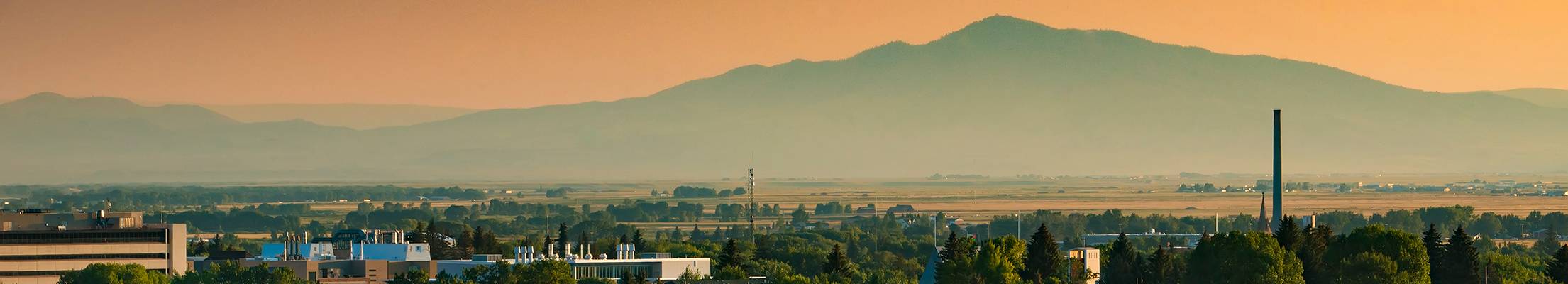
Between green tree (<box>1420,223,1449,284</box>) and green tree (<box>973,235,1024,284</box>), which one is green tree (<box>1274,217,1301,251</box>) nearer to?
green tree (<box>1420,223,1449,284</box>)

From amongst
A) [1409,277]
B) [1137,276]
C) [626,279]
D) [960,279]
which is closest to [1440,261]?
[1409,277]

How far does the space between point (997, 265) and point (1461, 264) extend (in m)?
30.8

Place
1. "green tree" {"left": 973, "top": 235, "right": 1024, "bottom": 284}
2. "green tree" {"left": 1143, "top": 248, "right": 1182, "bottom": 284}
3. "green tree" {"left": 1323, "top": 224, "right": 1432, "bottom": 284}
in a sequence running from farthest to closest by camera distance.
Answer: "green tree" {"left": 973, "top": 235, "right": 1024, "bottom": 284}
"green tree" {"left": 1143, "top": 248, "right": 1182, "bottom": 284}
"green tree" {"left": 1323, "top": 224, "right": 1432, "bottom": 284}

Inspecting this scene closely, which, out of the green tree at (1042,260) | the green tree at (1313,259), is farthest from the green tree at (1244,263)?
the green tree at (1042,260)

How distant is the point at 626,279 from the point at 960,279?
2363cm

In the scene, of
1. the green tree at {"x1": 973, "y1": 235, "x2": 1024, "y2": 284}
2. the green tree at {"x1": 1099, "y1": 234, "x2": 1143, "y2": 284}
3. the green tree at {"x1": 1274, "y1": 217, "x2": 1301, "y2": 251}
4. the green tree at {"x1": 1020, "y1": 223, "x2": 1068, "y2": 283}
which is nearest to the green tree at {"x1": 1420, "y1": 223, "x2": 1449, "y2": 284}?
the green tree at {"x1": 1274, "y1": 217, "x2": 1301, "y2": 251}

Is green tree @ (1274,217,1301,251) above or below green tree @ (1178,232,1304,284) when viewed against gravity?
above

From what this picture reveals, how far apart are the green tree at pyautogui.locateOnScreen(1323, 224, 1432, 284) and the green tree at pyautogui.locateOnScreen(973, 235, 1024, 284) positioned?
20.6 meters

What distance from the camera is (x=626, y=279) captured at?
652 ft

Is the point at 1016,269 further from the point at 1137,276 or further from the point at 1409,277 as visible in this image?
the point at 1409,277

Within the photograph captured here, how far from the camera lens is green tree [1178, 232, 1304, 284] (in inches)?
6855

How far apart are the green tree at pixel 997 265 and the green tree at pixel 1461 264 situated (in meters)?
28.2

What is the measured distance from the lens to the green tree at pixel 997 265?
618 ft

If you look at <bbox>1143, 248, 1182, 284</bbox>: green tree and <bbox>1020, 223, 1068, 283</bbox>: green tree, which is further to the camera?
<bbox>1020, 223, 1068, 283</bbox>: green tree
